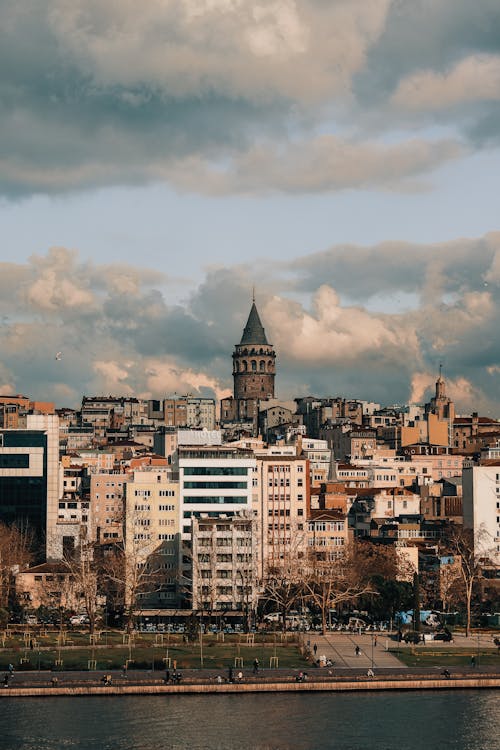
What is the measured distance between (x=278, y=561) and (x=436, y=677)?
5507cm

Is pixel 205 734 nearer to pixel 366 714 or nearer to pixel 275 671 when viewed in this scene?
pixel 366 714

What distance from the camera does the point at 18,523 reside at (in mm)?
171625

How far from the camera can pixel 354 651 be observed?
4545 inches

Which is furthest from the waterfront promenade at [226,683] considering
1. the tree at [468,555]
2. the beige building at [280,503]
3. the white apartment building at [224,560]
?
the beige building at [280,503]

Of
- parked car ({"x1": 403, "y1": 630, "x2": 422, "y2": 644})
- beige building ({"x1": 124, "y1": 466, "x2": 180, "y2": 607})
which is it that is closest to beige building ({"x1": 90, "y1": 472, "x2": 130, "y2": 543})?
beige building ({"x1": 124, "y1": 466, "x2": 180, "y2": 607})

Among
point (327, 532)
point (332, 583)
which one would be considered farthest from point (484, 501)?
point (332, 583)

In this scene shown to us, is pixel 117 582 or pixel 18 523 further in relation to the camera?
pixel 18 523

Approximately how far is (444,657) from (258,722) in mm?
27429

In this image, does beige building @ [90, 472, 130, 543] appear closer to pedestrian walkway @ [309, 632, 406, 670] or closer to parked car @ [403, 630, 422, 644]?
pedestrian walkway @ [309, 632, 406, 670]

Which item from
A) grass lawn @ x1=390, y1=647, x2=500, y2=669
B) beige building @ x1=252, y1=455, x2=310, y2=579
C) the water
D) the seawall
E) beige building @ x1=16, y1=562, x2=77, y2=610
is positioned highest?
beige building @ x1=252, y1=455, x2=310, y2=579

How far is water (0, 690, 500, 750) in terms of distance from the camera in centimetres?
8238

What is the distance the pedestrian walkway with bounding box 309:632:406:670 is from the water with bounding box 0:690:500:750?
9.89 metres

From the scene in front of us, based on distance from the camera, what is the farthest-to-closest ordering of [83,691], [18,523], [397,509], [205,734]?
[397,509]
[18,523]
[83,691]
[205,734]

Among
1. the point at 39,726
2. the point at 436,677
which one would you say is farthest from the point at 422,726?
the point at 39,726
